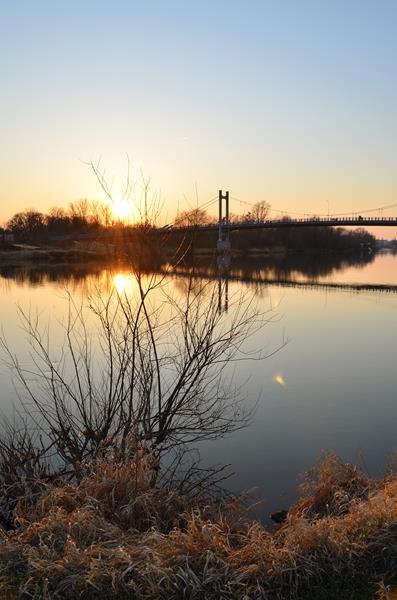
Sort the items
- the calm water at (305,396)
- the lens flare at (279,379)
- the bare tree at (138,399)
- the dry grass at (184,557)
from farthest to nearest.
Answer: the lens flare at (279,379) < the calm water at (305,396) < the bare tree at (138,399) < the dry grass at (184,557)

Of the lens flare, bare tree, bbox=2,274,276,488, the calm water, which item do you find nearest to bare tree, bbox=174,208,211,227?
bare tree, bbox=2,274,276,488

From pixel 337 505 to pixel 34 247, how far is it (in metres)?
74.0

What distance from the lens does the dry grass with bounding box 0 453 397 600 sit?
11.1 feet

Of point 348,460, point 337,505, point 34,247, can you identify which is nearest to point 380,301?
point 348,460

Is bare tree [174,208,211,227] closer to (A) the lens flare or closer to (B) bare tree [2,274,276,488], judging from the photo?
(B) bare tree [2,274,276,488]

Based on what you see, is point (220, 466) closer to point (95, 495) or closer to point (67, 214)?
point (95, 495)

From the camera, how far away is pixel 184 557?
3578 millimetres

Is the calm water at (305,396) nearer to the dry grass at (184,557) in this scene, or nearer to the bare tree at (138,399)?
the bare tree at (138,399)

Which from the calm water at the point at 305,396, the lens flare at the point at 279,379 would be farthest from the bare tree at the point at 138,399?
the lens flare at the point at 279,379

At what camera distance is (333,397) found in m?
10.4

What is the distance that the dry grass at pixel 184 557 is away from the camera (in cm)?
339

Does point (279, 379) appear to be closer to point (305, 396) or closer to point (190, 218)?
point (305, 396)

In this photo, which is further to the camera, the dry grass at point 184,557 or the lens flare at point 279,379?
the lens flare at point 279,379

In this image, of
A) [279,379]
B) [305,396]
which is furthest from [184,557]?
[279,379]
